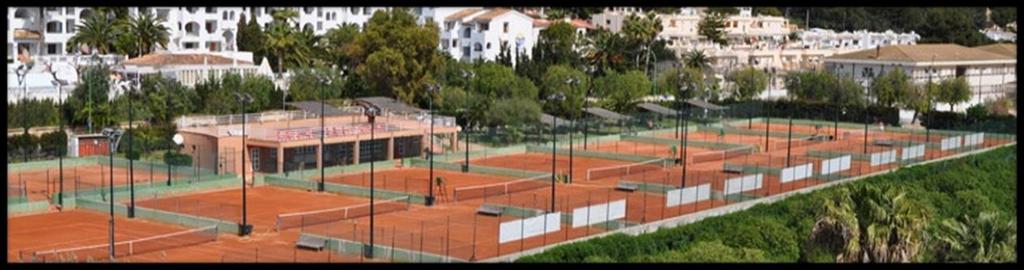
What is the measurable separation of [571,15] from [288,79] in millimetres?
41861

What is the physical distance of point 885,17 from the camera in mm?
123312

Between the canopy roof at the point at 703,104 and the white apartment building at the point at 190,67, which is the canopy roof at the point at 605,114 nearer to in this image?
the canopy roof at the point at 703,104

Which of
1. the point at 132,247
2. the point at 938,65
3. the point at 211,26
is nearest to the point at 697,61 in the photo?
the point at 938,65

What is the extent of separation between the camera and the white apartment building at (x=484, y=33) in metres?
78.8

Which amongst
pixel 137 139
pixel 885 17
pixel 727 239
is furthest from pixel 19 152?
pixel 885 17

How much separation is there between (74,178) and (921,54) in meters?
53.9

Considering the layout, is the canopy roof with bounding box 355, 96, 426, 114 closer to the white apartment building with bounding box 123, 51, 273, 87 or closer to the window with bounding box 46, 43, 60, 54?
the white apartment building with bounding box 123, 51, 273, 87

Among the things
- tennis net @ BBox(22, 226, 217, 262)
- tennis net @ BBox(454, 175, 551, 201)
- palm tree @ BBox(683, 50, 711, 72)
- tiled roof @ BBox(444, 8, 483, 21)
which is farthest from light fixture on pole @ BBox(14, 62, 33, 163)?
palm tree @ BBox(683, 50, 711, 72)

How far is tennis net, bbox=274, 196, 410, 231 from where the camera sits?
3102 centimetres

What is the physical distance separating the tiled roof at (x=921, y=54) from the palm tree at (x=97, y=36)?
40.2 m

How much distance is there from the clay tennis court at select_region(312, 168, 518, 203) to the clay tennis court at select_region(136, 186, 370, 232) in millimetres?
2135

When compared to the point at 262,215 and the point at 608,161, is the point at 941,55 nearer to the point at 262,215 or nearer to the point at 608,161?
the point at 608,161

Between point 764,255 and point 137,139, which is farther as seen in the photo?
point 137,139

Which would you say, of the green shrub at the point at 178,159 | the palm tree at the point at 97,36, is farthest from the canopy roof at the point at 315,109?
→ the palm tree at the point at 97,36
